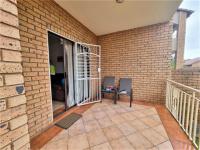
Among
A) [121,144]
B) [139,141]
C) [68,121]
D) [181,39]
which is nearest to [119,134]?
[121,144]

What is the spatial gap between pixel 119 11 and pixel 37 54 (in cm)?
217

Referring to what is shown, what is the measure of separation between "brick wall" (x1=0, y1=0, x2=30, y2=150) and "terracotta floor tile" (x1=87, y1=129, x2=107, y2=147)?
4.16 feet

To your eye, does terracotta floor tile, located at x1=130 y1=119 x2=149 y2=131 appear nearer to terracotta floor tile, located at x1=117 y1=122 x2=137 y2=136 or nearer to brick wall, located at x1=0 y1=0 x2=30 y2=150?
terracotta floor tile, located at x1=117 y1=122 x2=137 y2=136

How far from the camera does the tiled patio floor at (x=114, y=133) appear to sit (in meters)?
1.64

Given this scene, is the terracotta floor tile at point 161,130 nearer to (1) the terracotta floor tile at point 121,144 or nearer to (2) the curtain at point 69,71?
(1) the terracotta floor tile at point 121,144

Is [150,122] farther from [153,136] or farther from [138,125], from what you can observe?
[153,136]

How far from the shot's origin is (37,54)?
1.90 m

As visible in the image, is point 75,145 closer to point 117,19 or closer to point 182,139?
point 182,139

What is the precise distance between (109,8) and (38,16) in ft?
5.13

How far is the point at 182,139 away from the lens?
1767 millimetres

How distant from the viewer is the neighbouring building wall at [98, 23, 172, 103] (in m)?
3.42

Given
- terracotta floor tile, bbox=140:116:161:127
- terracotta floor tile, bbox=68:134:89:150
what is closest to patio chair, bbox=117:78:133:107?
terracotta floor tile, bbox=140:116:161:127

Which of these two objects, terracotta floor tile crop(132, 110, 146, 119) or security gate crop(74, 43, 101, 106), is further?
security gate crop(74, 43, 101, 106)

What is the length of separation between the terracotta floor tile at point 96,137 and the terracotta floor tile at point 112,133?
8 centimetres
